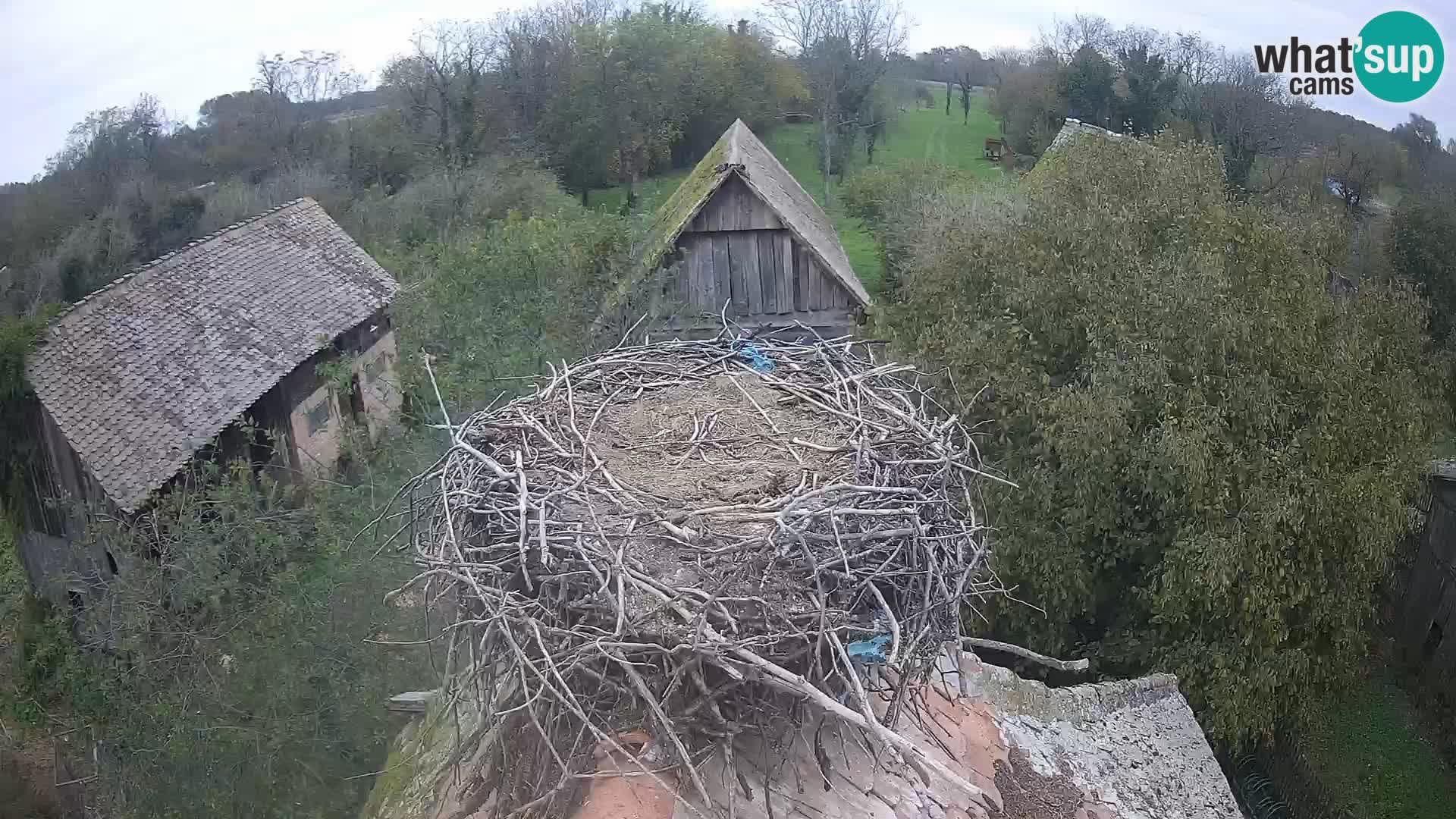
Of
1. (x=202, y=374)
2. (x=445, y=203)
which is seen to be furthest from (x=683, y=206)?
(x=445, y=203)

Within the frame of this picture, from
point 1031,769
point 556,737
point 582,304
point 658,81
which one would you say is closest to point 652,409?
point 556,737

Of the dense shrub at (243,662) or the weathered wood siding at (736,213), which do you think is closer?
the dense shrub at (243,662)

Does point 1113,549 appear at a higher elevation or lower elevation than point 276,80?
lower

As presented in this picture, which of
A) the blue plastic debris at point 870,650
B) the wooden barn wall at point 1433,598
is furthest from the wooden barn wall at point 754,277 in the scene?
the blue plastic debris at point 870,650

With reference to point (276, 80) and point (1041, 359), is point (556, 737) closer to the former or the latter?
point (1041, 359)

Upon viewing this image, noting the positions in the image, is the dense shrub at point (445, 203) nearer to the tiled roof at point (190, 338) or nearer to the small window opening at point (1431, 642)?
the tiled roof at point (190, 338)

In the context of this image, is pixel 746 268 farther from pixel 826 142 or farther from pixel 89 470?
pixel 826 142

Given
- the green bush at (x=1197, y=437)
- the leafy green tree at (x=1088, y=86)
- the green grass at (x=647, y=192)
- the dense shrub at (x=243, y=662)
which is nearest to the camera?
the green bush at (x=1197, y=437)
